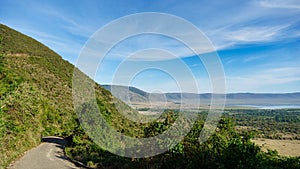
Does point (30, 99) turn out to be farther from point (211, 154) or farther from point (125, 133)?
point (211, 154)

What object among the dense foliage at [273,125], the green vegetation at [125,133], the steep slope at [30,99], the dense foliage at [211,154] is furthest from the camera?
the dense foliage at [273,125]

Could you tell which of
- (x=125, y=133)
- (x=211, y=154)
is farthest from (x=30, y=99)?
(x=211, y=154)

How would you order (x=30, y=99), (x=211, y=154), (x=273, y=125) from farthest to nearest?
(x=273, y=125)
(x=30, y=99)
(x=211, y=154)

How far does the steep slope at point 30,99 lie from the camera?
17641mm

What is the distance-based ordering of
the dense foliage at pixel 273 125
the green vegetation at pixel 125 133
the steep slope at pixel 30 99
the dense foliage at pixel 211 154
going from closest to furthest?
1. the dense foliage at pixel 211 154
2. the green vegetation at pixel 125 133
3. the steep slope at pixel 30 99
4. the dense foliage at pixel 273 125

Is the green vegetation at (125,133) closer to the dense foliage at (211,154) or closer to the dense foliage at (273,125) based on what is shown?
the dense foliage at (211,154)

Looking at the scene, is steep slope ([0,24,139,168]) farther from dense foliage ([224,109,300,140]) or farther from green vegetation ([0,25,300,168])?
dense foliage ([224,109,300,140])

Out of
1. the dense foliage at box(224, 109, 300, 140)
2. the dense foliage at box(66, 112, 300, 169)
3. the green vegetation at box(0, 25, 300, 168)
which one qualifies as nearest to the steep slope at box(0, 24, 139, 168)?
the green vegetation at box(0, 25, 300, 168)

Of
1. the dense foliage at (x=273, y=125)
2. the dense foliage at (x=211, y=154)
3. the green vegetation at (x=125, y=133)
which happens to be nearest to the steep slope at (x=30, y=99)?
the green vegetation at (x=125, y=133)

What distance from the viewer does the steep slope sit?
17641 millimetres

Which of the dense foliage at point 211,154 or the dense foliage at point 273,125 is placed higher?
the dense foliage at point 211,154

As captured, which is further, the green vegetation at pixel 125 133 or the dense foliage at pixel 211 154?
the green vegetation at pixel 125 133

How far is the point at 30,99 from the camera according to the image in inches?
905

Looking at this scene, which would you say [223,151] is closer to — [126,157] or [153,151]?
[153,151]
